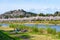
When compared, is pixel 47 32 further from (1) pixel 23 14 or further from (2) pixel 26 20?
(1) pixel 23 14

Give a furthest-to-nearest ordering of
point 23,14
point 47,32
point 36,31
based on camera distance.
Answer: point 23,14
point 36,31
point 47,32

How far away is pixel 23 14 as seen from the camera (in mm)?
80938

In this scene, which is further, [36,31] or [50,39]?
[36,31]

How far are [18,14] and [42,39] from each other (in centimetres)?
6401

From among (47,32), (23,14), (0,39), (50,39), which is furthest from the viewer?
(23,14)

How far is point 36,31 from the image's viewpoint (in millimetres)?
26266

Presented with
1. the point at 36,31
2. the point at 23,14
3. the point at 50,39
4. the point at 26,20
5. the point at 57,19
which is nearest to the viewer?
the point at 50,39

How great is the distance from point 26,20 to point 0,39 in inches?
2090

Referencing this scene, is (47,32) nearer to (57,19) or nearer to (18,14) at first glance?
(57,19)

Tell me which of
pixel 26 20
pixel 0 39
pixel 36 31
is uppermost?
pixel 0 39

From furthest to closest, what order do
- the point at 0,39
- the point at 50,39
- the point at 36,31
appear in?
the point at 36,31
the point at 50,39
the point at 0,39

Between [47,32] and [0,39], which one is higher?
[0,39]

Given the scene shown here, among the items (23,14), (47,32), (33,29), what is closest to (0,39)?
(47,32)

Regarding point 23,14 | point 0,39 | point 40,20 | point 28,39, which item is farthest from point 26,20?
point 0,39
